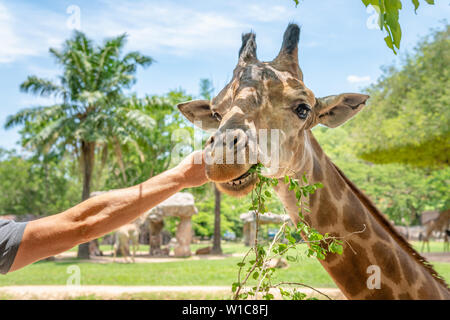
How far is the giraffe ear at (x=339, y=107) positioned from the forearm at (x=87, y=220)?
1296mm

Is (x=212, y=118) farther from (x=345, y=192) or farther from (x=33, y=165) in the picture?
(x=33, y=165)

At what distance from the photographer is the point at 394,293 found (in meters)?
2.32

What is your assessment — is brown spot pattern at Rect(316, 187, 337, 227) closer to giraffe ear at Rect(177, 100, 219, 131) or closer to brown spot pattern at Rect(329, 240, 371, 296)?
brown spot pattern at Rect(329, 240, 371, 296)

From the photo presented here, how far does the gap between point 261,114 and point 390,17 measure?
0.76 metres

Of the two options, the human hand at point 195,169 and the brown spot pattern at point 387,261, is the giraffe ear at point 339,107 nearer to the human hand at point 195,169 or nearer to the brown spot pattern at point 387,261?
the brown spot pattern at point 387,261

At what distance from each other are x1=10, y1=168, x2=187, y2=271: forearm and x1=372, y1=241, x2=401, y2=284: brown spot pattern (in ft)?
4.69

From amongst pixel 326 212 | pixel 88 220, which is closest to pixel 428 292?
pixel 326 212

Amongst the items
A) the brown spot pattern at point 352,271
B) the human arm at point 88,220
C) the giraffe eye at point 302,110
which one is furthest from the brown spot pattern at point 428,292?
the human arm at point 88,220

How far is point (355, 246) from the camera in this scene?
2.37 meters

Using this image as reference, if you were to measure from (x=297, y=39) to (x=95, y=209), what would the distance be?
1672 mm

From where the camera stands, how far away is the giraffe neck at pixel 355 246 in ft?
7.63

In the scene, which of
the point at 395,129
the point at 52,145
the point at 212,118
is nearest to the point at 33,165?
the point at 52,145

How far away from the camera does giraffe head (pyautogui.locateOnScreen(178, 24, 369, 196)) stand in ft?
5.74

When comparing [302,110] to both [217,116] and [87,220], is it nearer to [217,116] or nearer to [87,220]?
[217,116]
